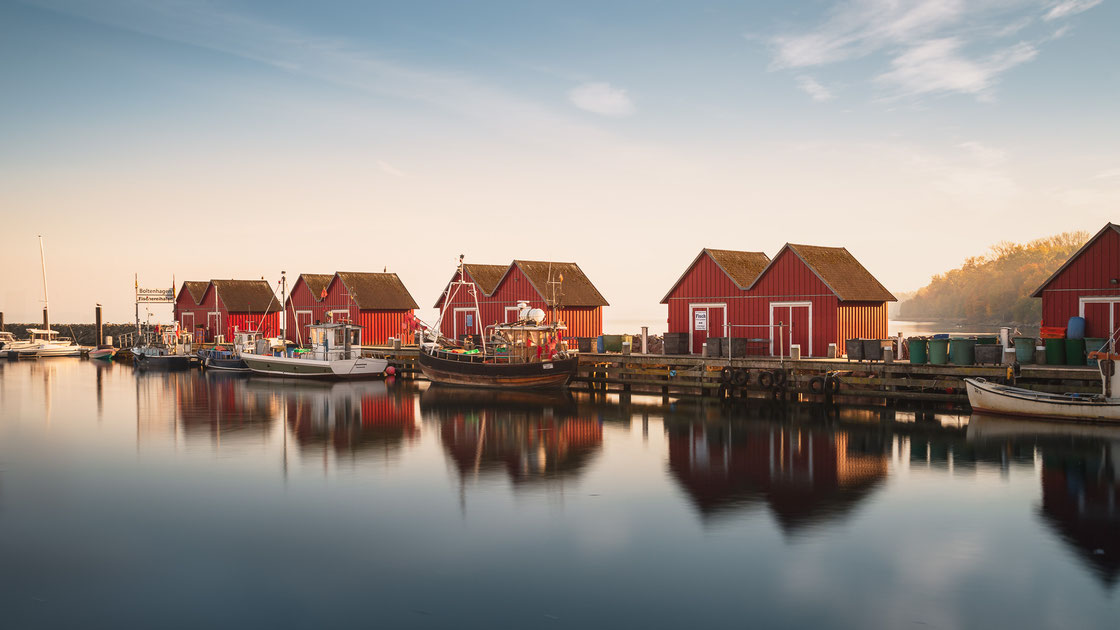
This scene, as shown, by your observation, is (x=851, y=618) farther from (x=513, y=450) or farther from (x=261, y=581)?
(x=513, y=450)

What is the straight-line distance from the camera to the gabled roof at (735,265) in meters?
40.6

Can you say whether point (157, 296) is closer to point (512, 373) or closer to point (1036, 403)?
point (512, 373)

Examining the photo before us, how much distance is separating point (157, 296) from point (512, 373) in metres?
49.7

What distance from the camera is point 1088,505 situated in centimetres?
1645

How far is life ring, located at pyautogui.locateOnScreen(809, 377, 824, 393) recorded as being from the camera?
108 feet

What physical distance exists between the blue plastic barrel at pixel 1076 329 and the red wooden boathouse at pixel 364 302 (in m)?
41.4

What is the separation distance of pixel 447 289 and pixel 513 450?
3226 cm

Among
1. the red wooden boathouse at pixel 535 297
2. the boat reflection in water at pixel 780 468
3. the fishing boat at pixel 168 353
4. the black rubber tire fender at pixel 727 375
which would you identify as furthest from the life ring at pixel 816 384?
the fishing boat at pixel 168 353

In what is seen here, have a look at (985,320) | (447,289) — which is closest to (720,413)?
(447,289)

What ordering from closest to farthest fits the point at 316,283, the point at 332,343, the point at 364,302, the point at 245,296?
the point at 332,343 < the point at 364,302 < the point at 316,283 < the point at 245,296

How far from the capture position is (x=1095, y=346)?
2914 cm

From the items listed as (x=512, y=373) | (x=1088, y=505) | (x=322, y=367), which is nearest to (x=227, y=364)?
(x=322, y=367)

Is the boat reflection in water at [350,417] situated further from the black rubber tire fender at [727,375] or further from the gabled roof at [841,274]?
the gabled roof at [841,274]

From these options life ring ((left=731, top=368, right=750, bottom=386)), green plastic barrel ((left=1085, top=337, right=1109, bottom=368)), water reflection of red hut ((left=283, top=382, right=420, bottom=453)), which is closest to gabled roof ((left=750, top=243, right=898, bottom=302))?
life ring ((left=731, top=368, right=750, bottom=386))
